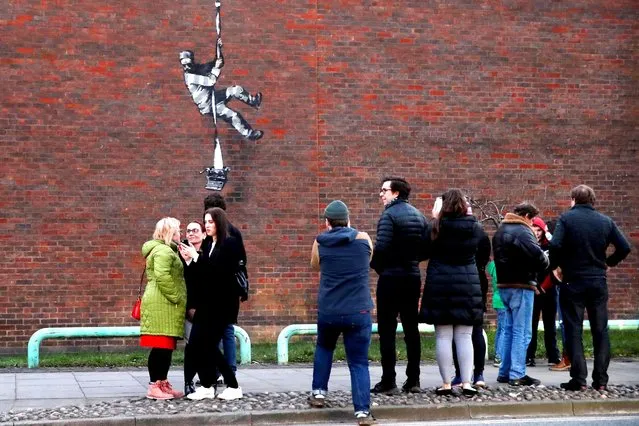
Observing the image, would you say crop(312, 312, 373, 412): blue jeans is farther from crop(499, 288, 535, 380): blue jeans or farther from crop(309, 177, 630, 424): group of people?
crop(499, 288, 535, 380): blue jeans

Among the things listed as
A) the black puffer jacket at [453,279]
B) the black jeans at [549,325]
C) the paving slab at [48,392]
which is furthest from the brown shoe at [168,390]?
the black jeans at [549,325]

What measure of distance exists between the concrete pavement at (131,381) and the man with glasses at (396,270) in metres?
0.75

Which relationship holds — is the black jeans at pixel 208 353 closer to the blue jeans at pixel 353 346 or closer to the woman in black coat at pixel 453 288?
the blue jeans at pixel 353 346

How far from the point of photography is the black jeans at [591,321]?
1020cm

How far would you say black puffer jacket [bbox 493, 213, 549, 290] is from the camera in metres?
10.4

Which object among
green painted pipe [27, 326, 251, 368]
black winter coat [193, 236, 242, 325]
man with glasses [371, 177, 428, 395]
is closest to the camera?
black winter coat [193, 236, 242, 325]

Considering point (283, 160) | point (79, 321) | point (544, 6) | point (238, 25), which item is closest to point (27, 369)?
point (79, 321)

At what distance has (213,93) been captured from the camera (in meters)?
15.6

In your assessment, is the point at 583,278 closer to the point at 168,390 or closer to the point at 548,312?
the point at 548,312

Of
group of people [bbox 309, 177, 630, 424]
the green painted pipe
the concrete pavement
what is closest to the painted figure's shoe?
the green painted pipe

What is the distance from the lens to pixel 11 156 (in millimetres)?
15000

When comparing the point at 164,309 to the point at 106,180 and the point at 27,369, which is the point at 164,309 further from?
the point at 106,180

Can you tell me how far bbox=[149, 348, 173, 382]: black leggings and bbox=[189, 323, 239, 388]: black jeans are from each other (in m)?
0.30

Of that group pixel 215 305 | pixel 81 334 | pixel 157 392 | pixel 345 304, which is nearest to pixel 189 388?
pixel 157 392
